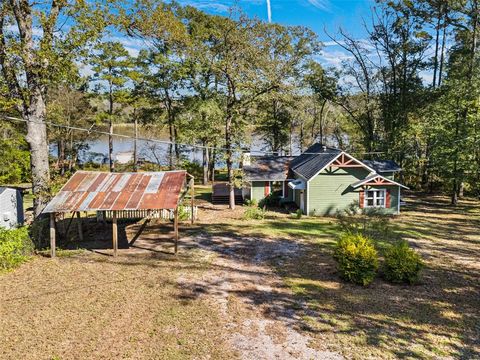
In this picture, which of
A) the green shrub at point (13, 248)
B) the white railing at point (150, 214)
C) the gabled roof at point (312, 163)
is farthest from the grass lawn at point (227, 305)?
the gabled roof at point (312, 163)

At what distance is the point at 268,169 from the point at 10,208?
18.3m

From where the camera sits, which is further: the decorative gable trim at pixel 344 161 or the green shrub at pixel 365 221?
the decorative gable trim at pixel 344 161

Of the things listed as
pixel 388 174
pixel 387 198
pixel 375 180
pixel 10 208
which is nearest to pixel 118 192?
pixel 10 208

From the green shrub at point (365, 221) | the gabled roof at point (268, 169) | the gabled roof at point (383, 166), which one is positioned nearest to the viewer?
the green shrub at point (365, 221)

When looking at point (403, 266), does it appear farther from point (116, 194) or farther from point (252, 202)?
point (252, 202)

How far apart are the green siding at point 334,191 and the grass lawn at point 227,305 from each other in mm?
8285

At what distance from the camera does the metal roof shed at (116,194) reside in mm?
14422

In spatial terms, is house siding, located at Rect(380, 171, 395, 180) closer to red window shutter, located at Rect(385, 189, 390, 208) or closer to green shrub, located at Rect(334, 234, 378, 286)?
Answer: red window shutter, located at Rect(385, 189, 390, 208)

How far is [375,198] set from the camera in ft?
85.0

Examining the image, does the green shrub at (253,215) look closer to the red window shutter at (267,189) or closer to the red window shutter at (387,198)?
the red window shutter at (267,189)

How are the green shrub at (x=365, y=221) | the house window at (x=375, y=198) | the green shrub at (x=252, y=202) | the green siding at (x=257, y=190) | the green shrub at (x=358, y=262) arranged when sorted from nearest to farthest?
the green shrub at (x=358, y=262) → the green shrub at (x=365, y=221) → the house window at (x=375, y=198) → the green shrub at (x=252, y=202) → the green siding at (x=257, y=190)

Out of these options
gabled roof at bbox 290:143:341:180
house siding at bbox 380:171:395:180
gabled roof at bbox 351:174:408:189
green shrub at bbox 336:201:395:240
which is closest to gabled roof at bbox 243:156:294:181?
gabled roof at bbox 290:143:341:180

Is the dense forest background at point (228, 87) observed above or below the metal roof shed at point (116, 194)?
above

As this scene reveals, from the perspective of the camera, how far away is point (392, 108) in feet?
111
